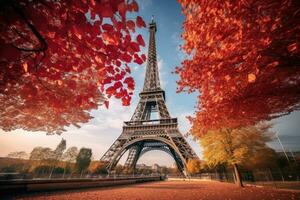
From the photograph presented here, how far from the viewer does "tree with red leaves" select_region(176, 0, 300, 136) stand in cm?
342

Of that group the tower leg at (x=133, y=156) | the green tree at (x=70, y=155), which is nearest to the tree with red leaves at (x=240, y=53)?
the tower leg at (x=133, y=156)

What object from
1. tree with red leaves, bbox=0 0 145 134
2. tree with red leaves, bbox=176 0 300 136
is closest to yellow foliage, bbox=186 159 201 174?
tree with red leaves, bbox=176 0 300 136

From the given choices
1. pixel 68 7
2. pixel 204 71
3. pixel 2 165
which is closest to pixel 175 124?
pixel 204 71

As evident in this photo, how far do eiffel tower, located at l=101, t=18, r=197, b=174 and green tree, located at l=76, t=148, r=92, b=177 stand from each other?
1232 centimetres

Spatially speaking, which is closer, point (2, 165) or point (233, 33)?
point (233, 33)

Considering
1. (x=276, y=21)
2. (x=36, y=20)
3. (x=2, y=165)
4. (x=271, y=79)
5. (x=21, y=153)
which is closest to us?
(x=36, y=20)

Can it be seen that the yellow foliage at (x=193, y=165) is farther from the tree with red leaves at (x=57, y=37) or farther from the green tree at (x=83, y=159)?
the tree with red leaves at (x=57, y=37)

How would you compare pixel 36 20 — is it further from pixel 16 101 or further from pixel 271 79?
pixel 16 101

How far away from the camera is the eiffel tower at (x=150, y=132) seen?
111ft

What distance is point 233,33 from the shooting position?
12.7 feet

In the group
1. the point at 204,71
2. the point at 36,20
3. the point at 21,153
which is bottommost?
the point at 36,20

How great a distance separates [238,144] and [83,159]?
44057 mm

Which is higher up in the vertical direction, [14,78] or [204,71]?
[204,71]

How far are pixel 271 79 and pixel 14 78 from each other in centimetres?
785
